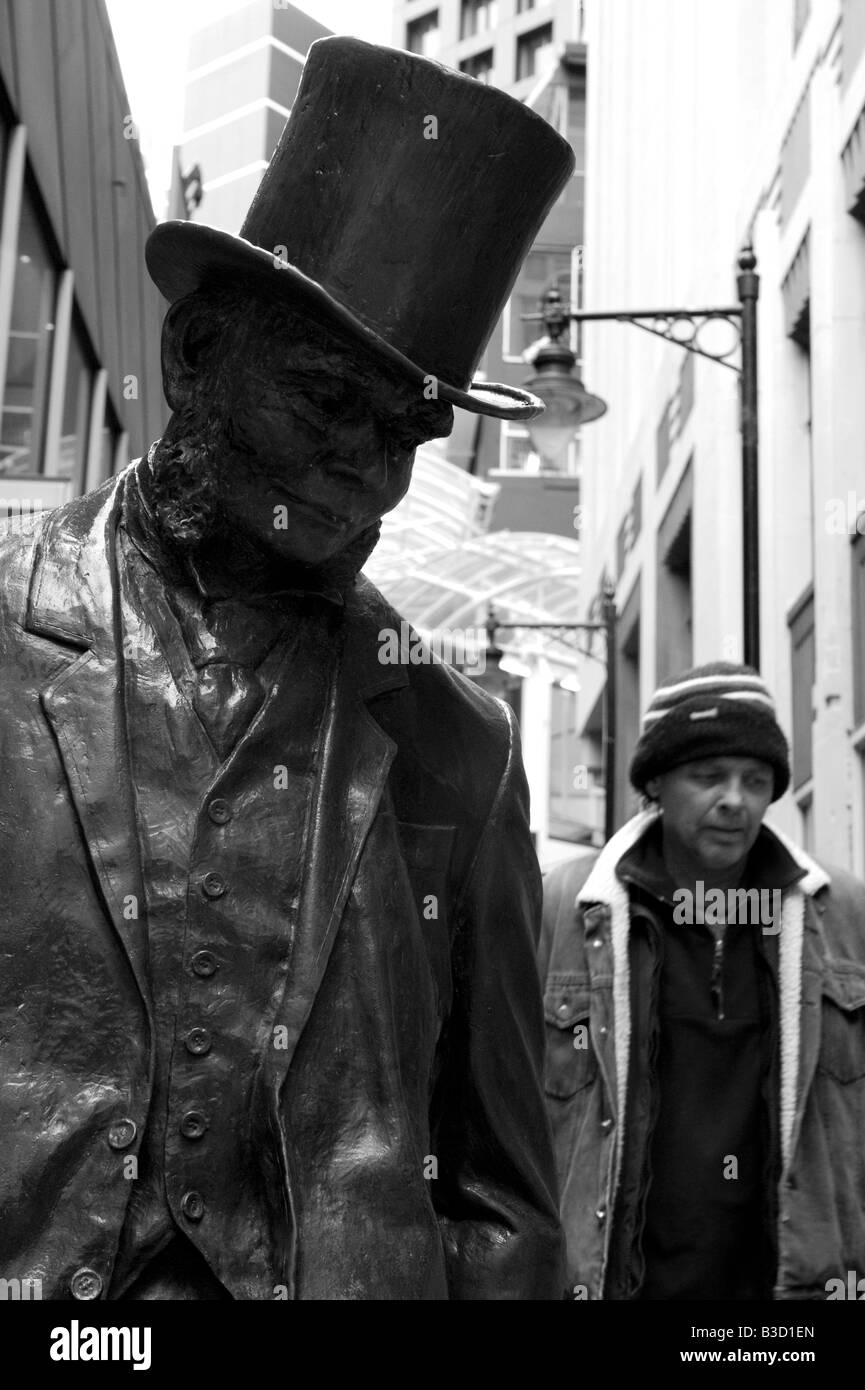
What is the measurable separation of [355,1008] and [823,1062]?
3003 millimetres

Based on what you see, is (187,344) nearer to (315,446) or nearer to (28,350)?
(315,446)

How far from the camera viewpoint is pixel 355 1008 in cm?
259

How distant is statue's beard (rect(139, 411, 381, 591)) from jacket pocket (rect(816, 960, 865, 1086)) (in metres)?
2.92

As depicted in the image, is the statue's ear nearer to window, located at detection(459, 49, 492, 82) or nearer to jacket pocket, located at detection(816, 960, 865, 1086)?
jacket pocket, located at detection(816, 960, 865, 1086)

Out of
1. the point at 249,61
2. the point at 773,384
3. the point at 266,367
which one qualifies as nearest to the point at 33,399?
the point at 773,384

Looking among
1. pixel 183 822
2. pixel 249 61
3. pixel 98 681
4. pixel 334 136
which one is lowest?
pixel 183 822

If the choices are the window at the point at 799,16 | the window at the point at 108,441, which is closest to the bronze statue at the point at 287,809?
the window at the point at 108,441

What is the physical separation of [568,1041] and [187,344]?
2.95 metres

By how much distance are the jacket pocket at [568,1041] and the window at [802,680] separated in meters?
11.7

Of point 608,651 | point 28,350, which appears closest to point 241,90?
point 28,350

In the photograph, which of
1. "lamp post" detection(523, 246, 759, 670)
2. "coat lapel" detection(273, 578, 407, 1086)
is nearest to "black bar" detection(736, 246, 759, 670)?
"lamp post" detection(523, 246, 759, 670)

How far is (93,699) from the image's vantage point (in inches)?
104
